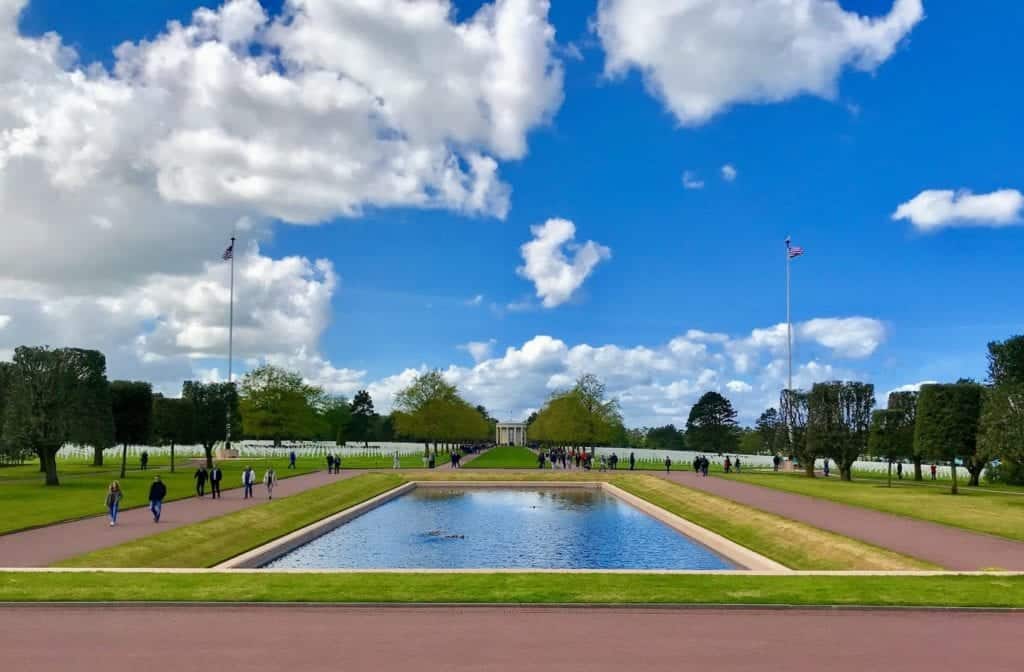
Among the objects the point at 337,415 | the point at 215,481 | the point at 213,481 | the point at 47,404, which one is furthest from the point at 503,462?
the point at 337,415

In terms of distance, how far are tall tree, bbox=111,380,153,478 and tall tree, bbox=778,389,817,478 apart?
188 feet

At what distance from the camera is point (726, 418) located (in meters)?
175

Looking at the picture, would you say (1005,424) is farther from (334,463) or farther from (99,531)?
(334,463)

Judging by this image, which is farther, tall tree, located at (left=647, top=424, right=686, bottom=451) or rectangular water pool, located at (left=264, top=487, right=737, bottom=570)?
tall tree, located at (left=647, top=424, right=686, bottom=451)

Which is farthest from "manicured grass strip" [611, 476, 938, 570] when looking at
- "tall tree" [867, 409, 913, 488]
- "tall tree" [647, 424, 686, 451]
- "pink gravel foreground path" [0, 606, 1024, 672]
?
"tall tree" [647, 424, 686, 451]

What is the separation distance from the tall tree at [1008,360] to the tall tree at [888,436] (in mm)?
7929

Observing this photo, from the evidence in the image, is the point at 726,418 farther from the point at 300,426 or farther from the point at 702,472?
the point at 702,472

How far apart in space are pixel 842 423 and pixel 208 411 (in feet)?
175

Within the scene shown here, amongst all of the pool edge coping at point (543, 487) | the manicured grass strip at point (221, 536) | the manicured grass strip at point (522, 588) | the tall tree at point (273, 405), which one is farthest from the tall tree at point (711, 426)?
the manicured grass strip at point (522, 588)

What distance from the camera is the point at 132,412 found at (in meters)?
73.2

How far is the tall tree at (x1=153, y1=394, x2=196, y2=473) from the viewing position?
227ft

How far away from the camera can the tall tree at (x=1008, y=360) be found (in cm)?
6091

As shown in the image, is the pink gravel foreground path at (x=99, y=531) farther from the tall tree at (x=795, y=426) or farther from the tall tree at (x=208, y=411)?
the tall tree at (x=795, y=426)

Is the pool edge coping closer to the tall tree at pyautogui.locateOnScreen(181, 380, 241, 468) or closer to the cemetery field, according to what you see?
the cemetery field
